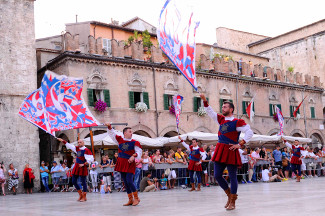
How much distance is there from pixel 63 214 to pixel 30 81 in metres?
19.3

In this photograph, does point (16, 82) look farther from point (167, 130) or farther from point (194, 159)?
point (194, 159)

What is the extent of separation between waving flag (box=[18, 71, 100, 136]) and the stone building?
11.8 metres

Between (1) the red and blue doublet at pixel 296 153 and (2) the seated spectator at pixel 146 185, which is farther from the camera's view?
(1) the red and blue doublet at pixel 296 153

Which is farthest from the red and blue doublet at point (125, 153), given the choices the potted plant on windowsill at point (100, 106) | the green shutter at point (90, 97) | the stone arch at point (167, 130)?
the stone arch at point (167, 130)

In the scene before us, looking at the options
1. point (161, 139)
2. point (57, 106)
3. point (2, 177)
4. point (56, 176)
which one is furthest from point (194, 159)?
point (2, 177)

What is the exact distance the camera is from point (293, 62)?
1940 inches

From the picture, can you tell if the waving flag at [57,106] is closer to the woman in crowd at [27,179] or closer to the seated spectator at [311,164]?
the woman in crowd at [27,179]

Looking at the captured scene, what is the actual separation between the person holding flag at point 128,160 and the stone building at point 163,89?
1675 centimetres

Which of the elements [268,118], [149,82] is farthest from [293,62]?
[149,82]

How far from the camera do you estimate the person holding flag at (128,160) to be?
10.7 meters

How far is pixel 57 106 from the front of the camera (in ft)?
49.8

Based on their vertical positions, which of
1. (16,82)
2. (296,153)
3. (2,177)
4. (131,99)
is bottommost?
(2,177)

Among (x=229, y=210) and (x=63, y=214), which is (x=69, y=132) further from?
(x=229, y=210)

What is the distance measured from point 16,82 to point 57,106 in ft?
41.4
